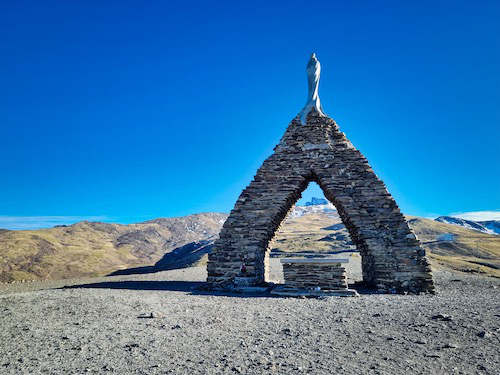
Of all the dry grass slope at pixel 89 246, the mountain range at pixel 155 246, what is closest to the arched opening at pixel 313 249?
the mountain range at pixel 155 246

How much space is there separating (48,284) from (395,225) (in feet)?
66.8

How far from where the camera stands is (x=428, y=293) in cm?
1309

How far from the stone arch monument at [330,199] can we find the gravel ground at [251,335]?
7.09 feet

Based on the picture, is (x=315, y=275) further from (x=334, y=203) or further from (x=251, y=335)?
(x=251, y=335)

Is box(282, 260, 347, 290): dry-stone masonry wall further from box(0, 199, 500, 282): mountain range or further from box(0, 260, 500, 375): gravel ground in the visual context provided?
box(0, 199, 500, 282): mountain range

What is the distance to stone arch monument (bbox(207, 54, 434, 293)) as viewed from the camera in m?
13.7

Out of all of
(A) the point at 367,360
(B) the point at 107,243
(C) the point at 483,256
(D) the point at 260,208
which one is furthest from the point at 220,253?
(B) the point at 107,243

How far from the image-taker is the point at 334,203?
53.4 feet

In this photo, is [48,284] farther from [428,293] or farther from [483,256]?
[483,256]

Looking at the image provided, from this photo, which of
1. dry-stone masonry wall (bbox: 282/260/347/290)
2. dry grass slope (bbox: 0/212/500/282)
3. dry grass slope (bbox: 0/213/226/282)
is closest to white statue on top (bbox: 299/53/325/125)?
dry-stone masonry wall (bbox: 282/260/347/290)

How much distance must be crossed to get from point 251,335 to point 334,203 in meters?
10.5

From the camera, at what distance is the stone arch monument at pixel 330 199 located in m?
13.7

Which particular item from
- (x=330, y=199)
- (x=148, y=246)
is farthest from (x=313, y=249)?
(x=148, y=246)

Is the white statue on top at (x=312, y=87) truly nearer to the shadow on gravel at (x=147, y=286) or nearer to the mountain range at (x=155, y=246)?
the shadow on gravel at (x=147, y=286)
